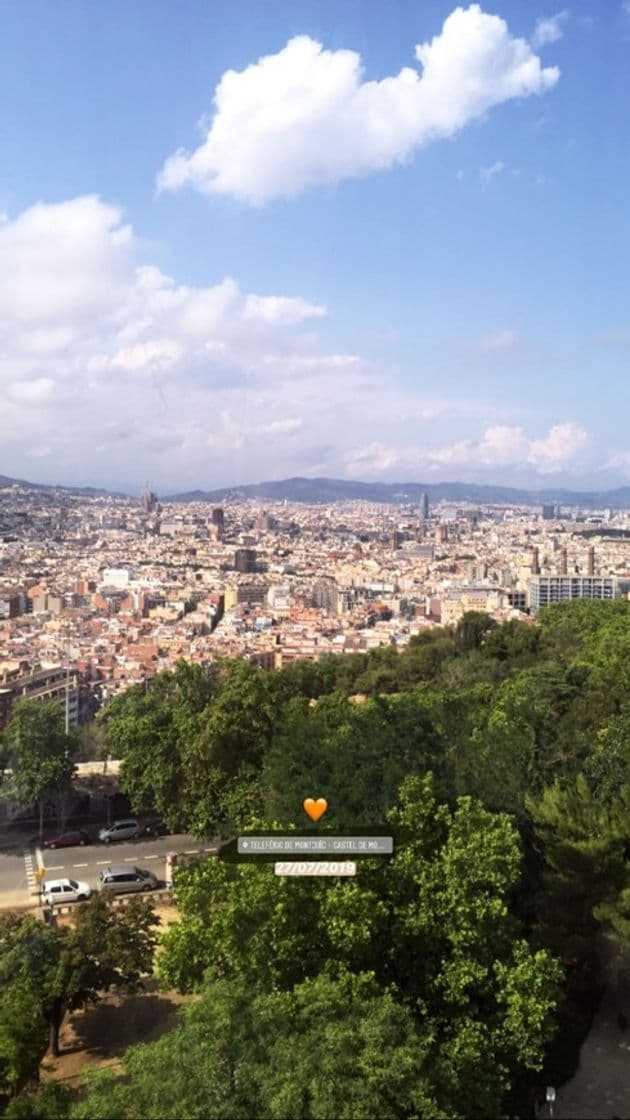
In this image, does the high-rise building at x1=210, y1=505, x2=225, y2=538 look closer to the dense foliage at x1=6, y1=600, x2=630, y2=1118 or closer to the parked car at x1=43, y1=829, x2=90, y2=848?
the parked car at x1=43, y1=829, x2=90, y2=848

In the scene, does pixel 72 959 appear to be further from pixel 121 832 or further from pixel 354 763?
pixel 121 832

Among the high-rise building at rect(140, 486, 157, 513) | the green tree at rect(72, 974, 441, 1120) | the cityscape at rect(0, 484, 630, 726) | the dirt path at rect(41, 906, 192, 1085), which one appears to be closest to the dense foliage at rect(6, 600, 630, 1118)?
the green tree at rect(72, 974, 441, 1120)

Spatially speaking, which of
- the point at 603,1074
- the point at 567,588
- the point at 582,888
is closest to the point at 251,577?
the point at 567,588

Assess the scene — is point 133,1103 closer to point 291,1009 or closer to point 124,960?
point 291,1009

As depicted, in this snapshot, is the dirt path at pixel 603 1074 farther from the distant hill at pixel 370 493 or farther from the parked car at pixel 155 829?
the distant hill at pixel 370 493

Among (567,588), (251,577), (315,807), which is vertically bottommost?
(567,588)

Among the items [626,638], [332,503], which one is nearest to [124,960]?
[626,638]

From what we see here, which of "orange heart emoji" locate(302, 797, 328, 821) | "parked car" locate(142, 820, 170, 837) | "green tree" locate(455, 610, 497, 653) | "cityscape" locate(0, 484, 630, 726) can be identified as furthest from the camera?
"cityscape" locate(0, 484, 630, 726)
